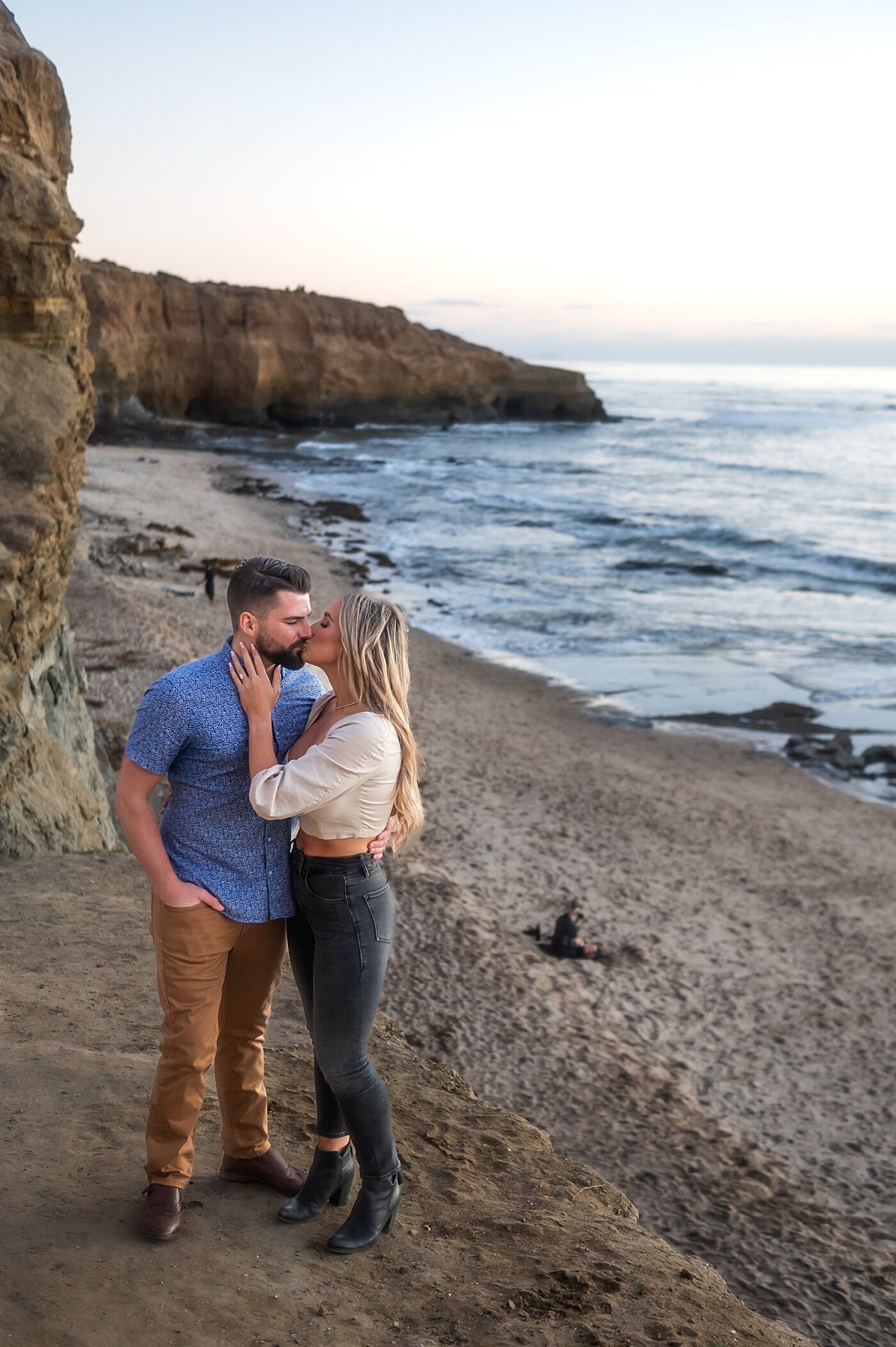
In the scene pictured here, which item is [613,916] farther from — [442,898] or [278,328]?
[278,328]

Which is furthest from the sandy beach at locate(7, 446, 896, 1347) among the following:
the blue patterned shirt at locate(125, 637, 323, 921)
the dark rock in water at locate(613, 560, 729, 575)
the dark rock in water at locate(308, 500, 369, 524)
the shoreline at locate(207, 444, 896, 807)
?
the dark rock in water at locate(308, 500, 369, 524)

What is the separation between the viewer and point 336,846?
3180 millimetres

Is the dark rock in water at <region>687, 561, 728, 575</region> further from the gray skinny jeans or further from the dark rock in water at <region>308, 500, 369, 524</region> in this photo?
the gray skinny jeans

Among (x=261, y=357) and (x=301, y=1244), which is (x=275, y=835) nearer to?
(x=301, y=1244)

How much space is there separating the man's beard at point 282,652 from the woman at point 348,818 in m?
0.03

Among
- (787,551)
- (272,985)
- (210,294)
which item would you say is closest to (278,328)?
(210,294)

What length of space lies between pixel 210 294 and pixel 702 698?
4854cm

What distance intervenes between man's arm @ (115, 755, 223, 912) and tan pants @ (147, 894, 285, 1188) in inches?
2.1

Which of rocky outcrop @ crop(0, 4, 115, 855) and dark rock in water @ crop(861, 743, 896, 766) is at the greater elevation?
rocky outcrop @ crop(0, 4, 115, 855)

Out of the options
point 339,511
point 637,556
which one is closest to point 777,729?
point 637,556

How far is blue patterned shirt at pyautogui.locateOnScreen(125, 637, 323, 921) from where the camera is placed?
3086 mm

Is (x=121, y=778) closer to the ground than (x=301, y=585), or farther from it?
closer to the ground

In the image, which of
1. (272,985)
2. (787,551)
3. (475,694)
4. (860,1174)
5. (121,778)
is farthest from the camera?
(787,551)

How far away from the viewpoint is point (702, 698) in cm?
1870
